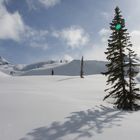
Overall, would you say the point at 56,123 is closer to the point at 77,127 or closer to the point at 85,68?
the point at 77,127

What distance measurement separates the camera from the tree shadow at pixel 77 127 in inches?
411

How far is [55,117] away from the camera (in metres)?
13.2

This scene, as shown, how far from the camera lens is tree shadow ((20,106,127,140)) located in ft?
34.3

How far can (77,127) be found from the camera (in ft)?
39.0

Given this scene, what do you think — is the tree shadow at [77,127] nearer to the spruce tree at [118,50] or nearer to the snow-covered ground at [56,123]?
the snow-covered ground at [56,123]

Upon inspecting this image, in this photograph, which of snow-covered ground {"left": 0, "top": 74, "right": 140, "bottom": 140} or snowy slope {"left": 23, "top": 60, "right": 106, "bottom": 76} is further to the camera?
snowy slope {"left": 23, "top": 60, "right": 106, "bottom": 76}

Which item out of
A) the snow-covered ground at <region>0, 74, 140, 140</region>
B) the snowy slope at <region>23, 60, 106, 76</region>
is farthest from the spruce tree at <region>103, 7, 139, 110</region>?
the snowy slope at <region>23, 60, 106, 76</region>

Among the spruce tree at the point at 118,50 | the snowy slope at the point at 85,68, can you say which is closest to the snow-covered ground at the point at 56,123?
the spruce tree at the point at 118,50

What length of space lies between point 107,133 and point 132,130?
1633mm

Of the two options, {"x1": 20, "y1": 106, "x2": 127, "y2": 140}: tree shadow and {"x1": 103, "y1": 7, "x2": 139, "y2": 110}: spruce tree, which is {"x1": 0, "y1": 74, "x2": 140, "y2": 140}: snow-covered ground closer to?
{"x1": 20, "y1": 106, "x2": 127, "y2": 140}: tree shadow

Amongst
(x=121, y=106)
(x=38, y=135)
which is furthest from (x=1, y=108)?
(x=121, y=106)

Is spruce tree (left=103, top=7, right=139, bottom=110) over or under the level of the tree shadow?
over

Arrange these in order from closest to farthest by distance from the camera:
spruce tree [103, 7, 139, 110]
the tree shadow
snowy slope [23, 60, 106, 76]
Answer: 1. the tree shadow
2. spruce tree [103, 7, 139, 110]
3. snowy slope [23, 60, 106, 76]

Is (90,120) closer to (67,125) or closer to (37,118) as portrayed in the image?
(67,125)
